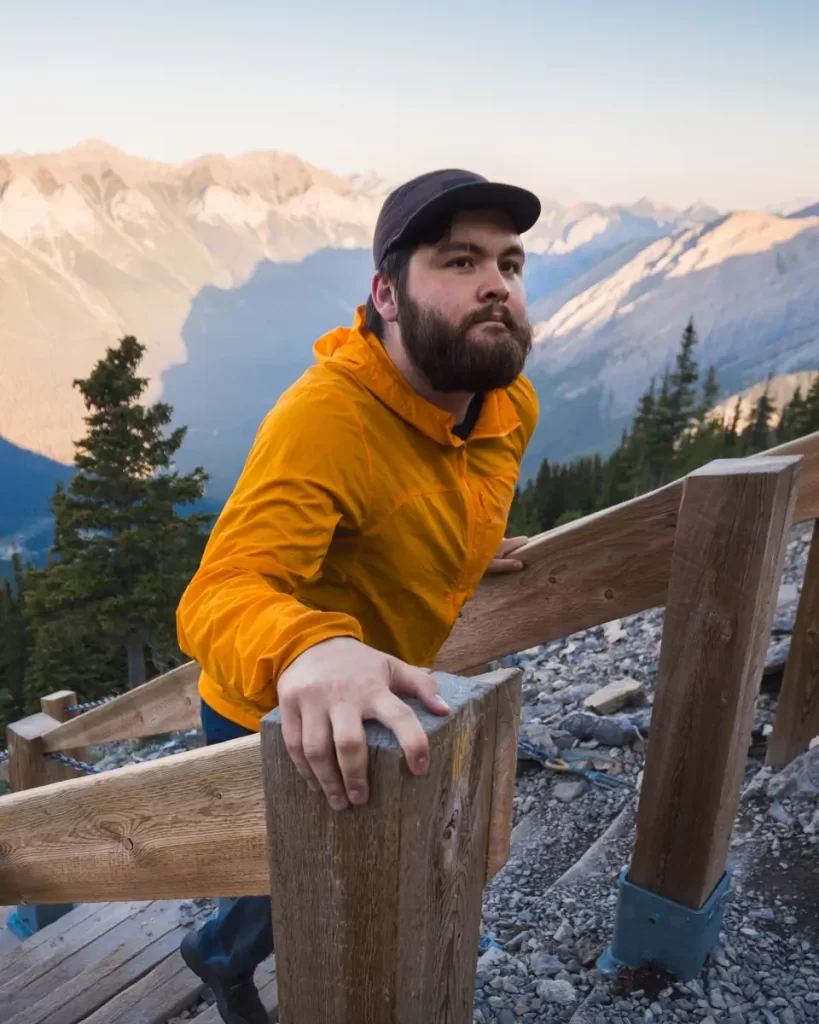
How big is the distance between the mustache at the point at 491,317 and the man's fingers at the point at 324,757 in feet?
4.19

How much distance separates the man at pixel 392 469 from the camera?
57.3 inches

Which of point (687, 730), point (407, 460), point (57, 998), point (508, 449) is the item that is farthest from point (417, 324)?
point (57, 998)

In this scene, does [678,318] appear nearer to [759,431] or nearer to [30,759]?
[759,431]

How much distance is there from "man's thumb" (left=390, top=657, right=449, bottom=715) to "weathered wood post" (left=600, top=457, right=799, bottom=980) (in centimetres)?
120

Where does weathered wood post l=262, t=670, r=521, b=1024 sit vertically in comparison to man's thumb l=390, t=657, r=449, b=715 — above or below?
below

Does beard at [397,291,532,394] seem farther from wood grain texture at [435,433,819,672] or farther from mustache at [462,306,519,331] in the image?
wood grain texture at [435,433,819,672]

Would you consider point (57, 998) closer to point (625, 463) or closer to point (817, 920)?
point (817, 920)

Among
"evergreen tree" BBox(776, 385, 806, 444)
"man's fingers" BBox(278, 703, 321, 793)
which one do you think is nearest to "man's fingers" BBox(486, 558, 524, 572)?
"man's fingers" BBox(278, 703, 321, 793)

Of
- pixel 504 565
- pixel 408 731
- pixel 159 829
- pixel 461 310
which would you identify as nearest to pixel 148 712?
pixel 504 565

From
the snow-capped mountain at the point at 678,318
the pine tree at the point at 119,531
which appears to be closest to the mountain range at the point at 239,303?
the snow-capped mountain at the point at 678,318

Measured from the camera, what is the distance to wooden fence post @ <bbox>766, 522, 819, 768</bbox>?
261 centimetres

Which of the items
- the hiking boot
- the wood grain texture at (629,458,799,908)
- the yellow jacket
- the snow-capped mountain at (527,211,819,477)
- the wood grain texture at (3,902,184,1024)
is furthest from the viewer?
the snow-capped mountain at (527,211,819,477)

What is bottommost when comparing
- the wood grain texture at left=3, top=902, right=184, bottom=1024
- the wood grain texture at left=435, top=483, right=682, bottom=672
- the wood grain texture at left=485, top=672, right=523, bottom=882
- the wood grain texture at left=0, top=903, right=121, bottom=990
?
the wood grain texture at left=0, top=903, right=121, bottom=990

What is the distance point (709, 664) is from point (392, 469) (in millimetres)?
920
